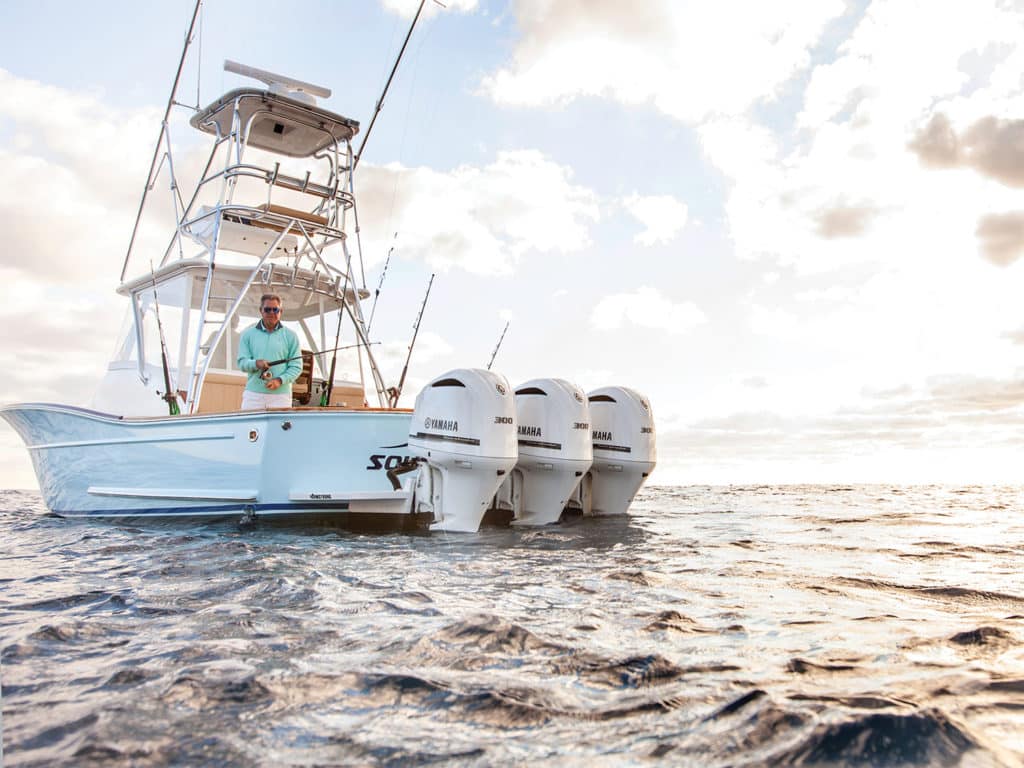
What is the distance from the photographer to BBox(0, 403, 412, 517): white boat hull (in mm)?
7125

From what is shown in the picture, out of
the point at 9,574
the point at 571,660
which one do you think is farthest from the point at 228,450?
the point at 571,660

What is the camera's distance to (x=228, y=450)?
289 inches

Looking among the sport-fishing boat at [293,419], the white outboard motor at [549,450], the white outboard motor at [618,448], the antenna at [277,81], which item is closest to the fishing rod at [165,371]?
the sport-fishing boat at [293,419]

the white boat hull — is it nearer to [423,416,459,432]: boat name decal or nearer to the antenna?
[423,416,459,432]: boat name decal

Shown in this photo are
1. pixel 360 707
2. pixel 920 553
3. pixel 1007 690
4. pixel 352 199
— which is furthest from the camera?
pixel 352 199

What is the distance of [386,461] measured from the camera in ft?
23.9

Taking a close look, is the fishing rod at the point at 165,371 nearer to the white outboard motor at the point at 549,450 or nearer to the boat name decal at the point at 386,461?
the boat name decal at the point at 386,461

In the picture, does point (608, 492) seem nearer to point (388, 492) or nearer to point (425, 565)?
point (388, 492)

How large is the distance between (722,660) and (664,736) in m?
0.81

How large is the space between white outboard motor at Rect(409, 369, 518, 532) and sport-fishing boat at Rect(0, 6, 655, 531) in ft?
0.05

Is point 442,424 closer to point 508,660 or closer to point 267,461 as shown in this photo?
point 267,461

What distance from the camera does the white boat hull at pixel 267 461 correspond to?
281 inches

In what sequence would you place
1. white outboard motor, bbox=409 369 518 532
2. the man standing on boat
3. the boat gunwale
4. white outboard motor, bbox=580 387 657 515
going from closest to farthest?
white outboard motor, bbox=409 369 518 532 → the boat gunwale → the man standing on boat → white outboard motor, bbox=580 387 657 515

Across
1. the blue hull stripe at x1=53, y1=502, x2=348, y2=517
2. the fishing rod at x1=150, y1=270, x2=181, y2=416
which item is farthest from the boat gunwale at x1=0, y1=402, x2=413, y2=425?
the blue hull stripe at x1=53, y1=502, x2=348, y2=517
